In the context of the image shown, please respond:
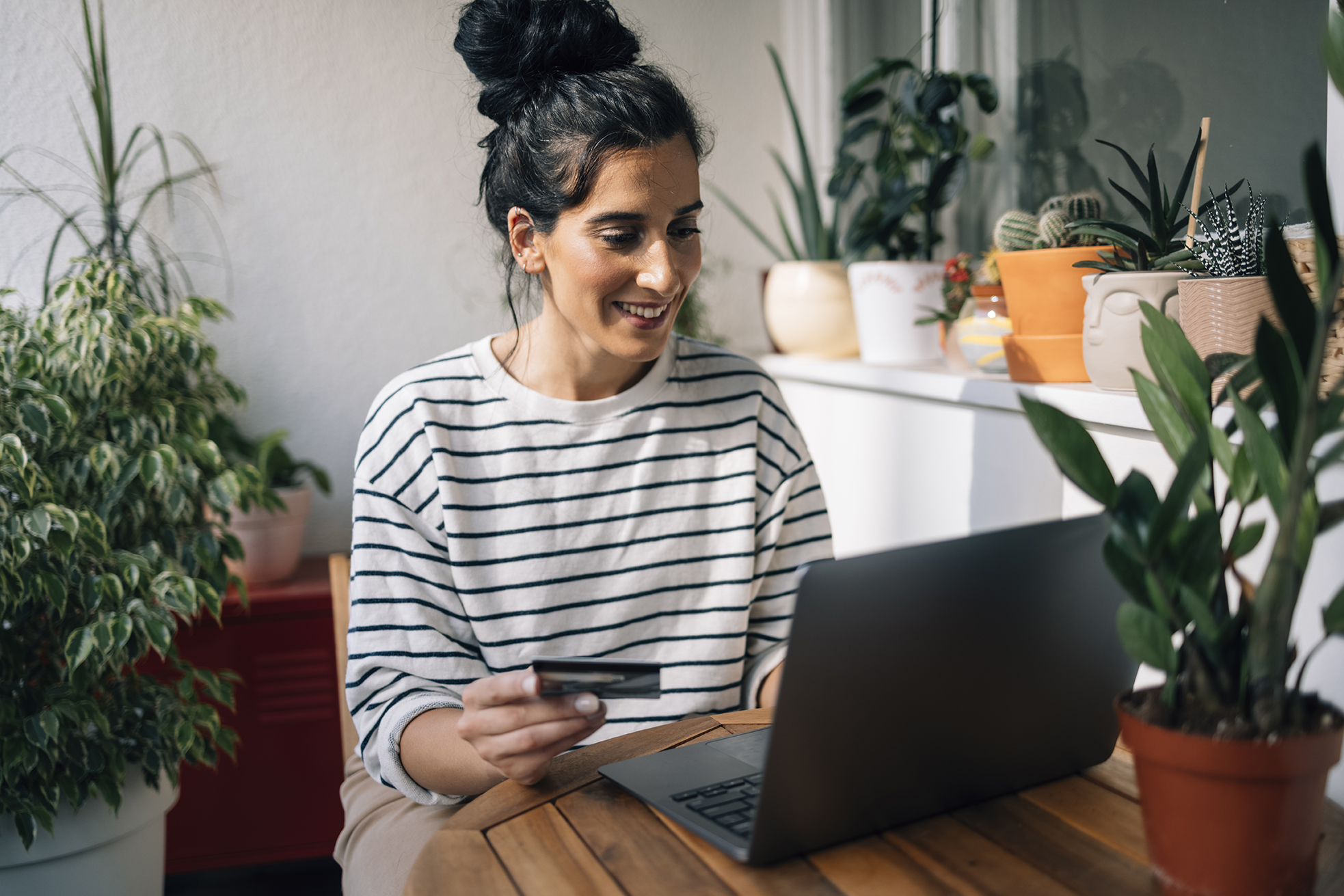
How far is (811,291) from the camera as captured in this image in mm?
2211

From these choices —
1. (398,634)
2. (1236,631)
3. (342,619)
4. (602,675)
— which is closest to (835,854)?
(602,675)

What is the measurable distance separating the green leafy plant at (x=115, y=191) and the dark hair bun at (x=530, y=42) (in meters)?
1.22

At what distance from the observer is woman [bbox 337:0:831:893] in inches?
48.1

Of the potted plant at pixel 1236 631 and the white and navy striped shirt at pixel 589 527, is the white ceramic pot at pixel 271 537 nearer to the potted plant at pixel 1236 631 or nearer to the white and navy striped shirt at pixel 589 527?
the white and navy striped shirt at pixel 589 527

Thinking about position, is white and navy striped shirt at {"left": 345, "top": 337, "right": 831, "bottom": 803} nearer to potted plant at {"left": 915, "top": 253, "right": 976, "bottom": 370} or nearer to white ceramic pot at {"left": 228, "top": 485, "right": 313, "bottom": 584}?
potted plant at {"left": 915, "top": 253, "right": 976, "bottom": 370}

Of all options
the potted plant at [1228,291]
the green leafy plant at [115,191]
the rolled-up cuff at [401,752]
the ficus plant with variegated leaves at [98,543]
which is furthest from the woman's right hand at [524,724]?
the green leafy plant at [115,191]

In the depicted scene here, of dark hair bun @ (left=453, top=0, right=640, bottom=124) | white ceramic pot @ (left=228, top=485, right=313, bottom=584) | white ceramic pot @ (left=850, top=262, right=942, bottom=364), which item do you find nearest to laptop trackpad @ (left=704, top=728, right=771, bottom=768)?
dark hair bun @ (left=453, top=0, right=640, bottom=124)

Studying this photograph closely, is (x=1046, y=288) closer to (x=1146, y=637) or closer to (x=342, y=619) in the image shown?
(x=1146, y=637)

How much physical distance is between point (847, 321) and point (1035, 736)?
1.50 m

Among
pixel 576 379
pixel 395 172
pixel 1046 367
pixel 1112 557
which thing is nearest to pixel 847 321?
pixel 1046 367

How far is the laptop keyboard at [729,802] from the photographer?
760 mm

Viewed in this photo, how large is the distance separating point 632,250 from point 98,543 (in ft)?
3.78

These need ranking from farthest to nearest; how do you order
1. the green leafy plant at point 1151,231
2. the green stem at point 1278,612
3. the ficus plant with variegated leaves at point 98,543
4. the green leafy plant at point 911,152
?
the green leafy plant at point 911,152 → the ficus plant with variegated leaves at point 98,543 → the green leafy plant at point 1151,231 → the green stem at point 1278,612

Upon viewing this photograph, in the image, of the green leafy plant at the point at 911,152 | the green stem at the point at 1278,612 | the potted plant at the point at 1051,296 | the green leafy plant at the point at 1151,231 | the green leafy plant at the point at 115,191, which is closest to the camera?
the green stem at the point at 1278,612
